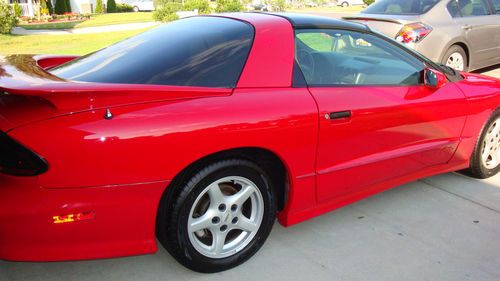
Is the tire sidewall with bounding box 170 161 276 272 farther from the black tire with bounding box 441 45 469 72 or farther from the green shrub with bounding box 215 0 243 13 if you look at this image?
the green shrub with bounding box 215 0 243 13

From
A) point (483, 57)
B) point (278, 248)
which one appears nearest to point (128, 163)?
point (278, 248)

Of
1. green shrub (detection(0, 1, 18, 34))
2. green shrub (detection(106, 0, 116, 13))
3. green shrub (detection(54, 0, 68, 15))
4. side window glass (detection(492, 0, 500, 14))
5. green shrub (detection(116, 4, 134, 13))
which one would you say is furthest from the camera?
green shrub (detection(116, 4, 134, 13))

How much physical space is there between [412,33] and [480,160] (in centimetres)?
283

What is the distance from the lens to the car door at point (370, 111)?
8.81 feet

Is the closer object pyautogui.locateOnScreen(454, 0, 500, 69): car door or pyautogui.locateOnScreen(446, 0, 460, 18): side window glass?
pyautogui.locateOnScreen(446, 0, 460, 18): side window glass

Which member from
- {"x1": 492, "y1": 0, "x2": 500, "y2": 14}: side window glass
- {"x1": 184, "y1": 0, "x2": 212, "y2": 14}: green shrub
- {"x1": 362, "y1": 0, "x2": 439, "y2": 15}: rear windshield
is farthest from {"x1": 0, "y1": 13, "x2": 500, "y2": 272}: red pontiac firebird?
{"x1": 184, "y1": 0, "x2": 212, "y2": 14}: green shrub

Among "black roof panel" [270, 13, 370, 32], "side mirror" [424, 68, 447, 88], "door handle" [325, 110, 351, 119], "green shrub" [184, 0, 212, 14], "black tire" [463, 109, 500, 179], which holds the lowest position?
"black tire" [463, 109, 500, 179]

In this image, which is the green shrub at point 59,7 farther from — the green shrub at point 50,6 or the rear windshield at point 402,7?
the rear windshield at point 402,7

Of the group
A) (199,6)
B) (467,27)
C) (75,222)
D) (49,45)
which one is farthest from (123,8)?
(75,222)

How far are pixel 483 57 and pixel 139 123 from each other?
6.76 meters

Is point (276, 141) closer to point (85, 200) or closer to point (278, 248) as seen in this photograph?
point (278, 248)

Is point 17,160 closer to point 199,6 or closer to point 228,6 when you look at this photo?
point 228,6

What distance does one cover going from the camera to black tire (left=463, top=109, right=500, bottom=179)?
3662 mm

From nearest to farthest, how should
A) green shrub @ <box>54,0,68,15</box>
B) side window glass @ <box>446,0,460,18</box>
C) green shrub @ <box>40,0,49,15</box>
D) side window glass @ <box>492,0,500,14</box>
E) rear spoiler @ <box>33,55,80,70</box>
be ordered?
rear spoiler @ <box>33,55,80,70</box>
side window glass @ <box>446,0,460,18</box>
side window glass @ <box>492,0,500,14</box>
green shrub @ <box>40,0,49,15</box>
green shrub @ <box>54,0,68,15</box>
